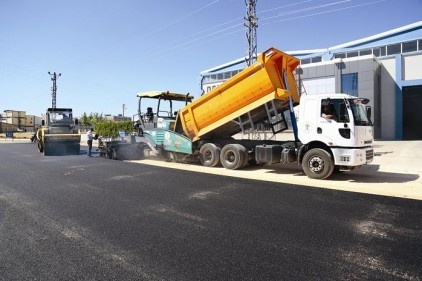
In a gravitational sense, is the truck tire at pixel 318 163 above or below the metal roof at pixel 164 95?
below

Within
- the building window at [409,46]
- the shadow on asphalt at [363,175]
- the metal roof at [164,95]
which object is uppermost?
the building window at [409,46]

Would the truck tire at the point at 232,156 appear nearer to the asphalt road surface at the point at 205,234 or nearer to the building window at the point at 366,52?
the asphalt road surface at the point at 205,234

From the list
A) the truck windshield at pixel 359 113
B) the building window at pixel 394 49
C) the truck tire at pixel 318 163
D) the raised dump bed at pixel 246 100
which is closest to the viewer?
the truck windshield at pixel 359 113

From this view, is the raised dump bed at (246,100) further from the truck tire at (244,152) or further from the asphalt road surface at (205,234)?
the asphalt road surface at (205,234)

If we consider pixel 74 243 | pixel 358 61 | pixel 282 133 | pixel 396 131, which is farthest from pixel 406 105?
pixel 74 243

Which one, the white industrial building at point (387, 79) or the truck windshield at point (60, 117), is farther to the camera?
the white industrial building at point (387, 79)

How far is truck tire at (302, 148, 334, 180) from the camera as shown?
9.23 meters

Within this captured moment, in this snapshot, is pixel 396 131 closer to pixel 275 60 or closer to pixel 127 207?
pixel 275 60

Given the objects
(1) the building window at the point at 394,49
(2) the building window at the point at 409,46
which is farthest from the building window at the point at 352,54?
(2) the building window at the point at 409,46

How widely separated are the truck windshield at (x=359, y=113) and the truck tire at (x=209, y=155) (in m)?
5.00

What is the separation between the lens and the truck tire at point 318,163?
923cm

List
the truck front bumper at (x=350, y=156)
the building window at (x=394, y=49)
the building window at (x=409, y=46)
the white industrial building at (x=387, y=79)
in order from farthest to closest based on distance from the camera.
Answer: the building window at (x=394, y=49)
the building window at (x=409, y=46)
the white industrial building at (x=387, y=79)
the truck front bumper at (x=350, y=156)

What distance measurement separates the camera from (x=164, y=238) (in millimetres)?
4516

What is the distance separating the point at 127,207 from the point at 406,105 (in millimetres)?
30111
